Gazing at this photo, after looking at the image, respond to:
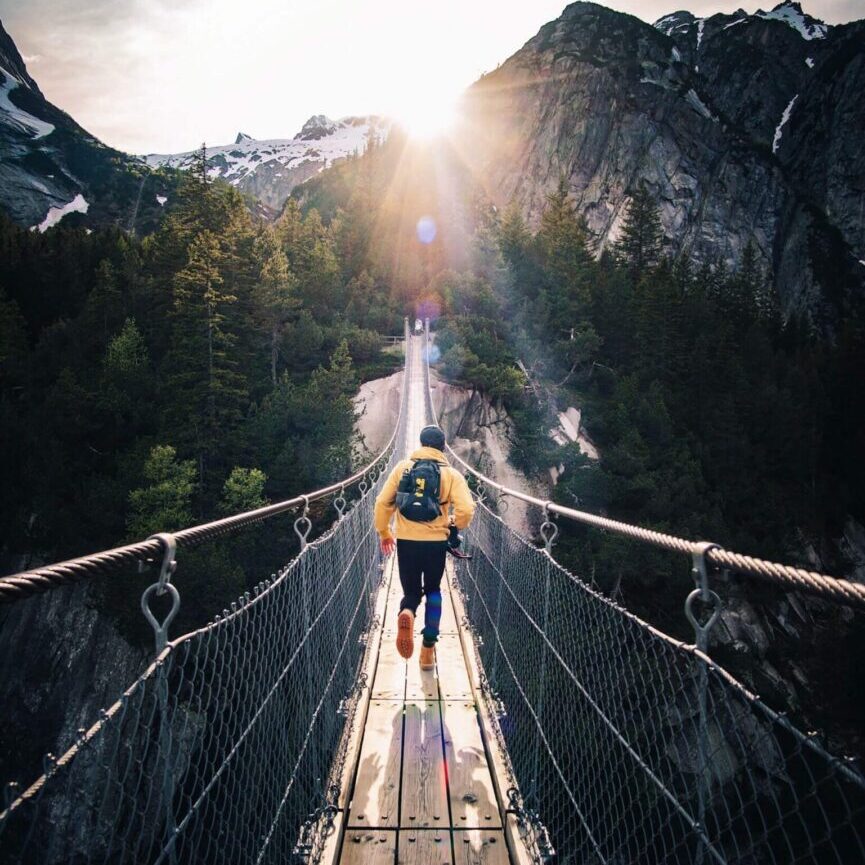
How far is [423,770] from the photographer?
2.69 m

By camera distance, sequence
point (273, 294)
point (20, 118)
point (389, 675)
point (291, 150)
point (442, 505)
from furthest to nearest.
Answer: point (291, 150)
point (20, 118)
point (273, 294)
point (389, 675)
point (442, 505)

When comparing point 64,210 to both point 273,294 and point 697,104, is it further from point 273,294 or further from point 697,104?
point 697,104

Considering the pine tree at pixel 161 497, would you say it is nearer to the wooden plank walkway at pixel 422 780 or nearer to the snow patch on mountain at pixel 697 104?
the wooden plank walkway at pixel 422 780

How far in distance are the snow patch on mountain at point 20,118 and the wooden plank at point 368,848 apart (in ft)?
295

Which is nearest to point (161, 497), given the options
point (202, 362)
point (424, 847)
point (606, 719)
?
point (202, 362)

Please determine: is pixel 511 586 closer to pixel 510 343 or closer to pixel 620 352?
pixel 510 343

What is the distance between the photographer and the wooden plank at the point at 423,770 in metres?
2.39

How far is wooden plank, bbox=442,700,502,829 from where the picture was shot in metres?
2.39

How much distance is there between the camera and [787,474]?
2466cm

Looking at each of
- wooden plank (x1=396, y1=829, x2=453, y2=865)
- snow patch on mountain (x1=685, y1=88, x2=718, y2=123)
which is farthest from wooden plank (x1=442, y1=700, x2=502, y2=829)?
snow patch on mountain (x1=685, y1=88, x2=718, y2=123)

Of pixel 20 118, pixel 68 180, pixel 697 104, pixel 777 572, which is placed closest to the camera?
pixel 777 572

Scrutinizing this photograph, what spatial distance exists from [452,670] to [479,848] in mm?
1587

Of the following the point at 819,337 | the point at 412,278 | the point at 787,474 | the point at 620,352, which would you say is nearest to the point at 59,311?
the point at 412,278

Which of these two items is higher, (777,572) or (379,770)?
(777,572)
